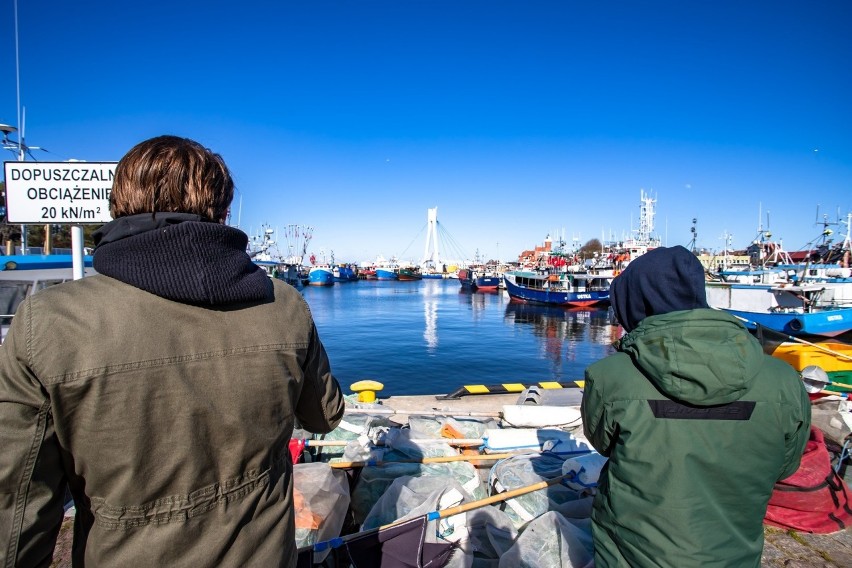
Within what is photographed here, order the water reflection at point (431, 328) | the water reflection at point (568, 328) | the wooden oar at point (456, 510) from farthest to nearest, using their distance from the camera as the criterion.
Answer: the water reflection at point (431, 328)
the water reflection at point (568, 328)
the wooden oar at point (456, 510)

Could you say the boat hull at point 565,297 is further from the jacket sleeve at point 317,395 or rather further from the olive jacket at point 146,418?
the olive jacket at point 146,418

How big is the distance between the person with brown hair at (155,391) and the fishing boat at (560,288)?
Answer: 40288 millimetres

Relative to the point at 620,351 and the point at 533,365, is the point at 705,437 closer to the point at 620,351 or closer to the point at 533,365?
the point at 620,351

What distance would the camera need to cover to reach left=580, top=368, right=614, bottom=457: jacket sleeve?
5.25ft

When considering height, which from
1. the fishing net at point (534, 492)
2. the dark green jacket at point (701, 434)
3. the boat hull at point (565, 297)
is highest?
the dark green jacket at point (701, 434)

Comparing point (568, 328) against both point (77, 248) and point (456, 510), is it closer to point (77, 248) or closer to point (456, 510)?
point (456, 510)

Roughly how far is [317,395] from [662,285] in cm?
130

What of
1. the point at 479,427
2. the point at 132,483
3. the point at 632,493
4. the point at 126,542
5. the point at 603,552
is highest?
the point at 132,483

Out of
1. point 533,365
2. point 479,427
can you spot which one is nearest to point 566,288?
point 533,365

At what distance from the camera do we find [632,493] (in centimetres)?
155

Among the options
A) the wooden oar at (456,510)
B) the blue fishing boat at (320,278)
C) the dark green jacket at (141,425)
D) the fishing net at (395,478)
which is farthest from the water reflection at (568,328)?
the blue fishing boat at (320,278)

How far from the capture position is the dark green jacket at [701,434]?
142 cm

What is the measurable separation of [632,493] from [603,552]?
328mm

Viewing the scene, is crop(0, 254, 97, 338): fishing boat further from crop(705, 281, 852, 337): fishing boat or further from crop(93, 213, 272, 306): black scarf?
crop(705, 281, 852, 337): fishing boat
